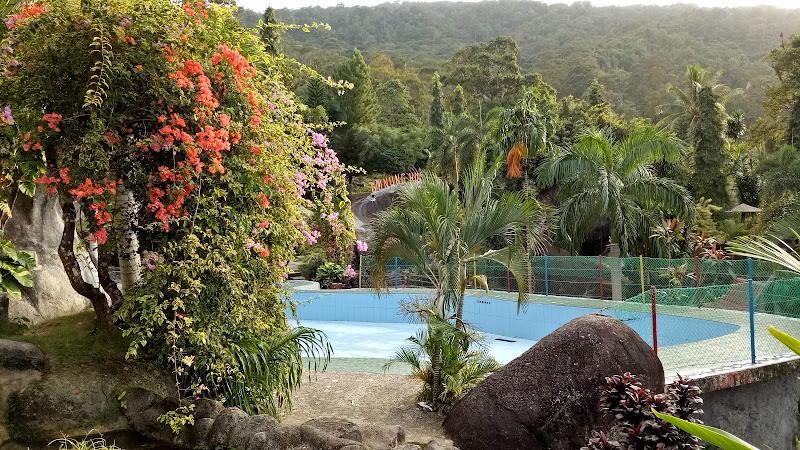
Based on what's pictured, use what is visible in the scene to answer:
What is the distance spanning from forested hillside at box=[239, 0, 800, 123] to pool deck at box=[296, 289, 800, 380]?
38904 mm

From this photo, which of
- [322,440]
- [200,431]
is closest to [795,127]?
[322,440]

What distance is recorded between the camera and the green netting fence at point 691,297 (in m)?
6.98

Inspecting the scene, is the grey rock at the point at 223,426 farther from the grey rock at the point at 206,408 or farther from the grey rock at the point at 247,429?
the grey rock at the point at 206,408

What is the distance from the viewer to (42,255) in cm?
638

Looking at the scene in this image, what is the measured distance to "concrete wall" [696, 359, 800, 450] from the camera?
5.95 m

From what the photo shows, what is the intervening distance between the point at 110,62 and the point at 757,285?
855 cm

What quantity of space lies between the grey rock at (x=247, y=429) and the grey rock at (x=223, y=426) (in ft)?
0.12

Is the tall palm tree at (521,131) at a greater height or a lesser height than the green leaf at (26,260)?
greater

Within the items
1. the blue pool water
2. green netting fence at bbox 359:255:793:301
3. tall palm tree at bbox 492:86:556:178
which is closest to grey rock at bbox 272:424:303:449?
the blue pool water

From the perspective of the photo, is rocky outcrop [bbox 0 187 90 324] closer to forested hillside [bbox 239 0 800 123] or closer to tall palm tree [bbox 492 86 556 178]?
tall palm tree [bbox 492 86 556 178]

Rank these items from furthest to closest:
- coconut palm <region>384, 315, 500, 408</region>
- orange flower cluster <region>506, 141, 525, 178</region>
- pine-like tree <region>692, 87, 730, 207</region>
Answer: pine-like tree <region>692, 87, 730, 207</region> < orange flower cluster <region>506, 141, 525, 178</region> < coconut palm <region>384, 315, 500, 408</region>

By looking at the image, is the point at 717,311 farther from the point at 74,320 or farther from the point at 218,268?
the point at 74,320

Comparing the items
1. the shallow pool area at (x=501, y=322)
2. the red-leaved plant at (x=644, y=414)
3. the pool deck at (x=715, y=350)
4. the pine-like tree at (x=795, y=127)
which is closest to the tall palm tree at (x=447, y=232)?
the shallow pool area at (x=501, y=322)

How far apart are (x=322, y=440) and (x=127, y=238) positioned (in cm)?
233
